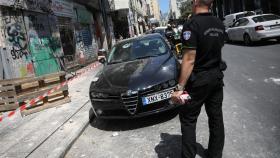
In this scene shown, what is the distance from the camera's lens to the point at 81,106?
8.01m

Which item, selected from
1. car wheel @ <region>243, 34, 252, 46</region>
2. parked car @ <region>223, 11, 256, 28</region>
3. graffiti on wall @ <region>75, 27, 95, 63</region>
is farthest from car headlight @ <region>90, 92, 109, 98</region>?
parked car @ <region>223, 11, 256, 28</region>

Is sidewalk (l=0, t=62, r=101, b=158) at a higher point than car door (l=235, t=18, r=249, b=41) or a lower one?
lower

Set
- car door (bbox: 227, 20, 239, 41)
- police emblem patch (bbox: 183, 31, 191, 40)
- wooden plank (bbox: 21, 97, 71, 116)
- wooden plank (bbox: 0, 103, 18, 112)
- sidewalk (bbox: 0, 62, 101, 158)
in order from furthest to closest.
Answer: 1. car door (bbox: 227, 20, 239, 41)
2. wooden plank (bbox: 0, 103, 18, 112)
3. wooden plank (bbox: 21, 97, 71, 116)
4. sidewalk (bbox: 0, 62, 101, 158)
5. police emblem patch (bbox: 183, 31, 191, 40)

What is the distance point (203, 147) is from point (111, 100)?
1946 mm

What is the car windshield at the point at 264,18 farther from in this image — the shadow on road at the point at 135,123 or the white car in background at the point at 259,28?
the shadow on road at the point at 135,123

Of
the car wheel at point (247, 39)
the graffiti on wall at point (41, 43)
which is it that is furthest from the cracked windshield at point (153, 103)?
the car wheel at point (247, 39)

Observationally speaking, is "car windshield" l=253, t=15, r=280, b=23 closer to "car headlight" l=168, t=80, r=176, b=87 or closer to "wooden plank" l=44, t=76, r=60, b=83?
"wooden plank" l=44, t=76, r=60, b=83

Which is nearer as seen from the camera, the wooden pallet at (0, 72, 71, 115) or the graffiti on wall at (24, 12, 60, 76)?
the wooden pallet at (0, 72, 71, 115)

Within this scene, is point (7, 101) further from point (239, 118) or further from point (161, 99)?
point (239, 118)

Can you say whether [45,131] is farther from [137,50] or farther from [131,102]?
[137,50]

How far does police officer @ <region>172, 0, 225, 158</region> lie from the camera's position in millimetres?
3135

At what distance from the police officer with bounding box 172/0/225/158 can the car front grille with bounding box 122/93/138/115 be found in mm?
2030

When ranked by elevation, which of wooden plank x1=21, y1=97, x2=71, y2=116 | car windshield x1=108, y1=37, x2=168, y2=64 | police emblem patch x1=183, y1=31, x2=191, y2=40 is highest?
police emblem patch x1=183, y1=31, x2=191, y2=40

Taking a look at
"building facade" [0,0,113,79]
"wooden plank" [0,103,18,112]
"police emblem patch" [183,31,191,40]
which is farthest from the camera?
"building facade" [0,0,113,79]
